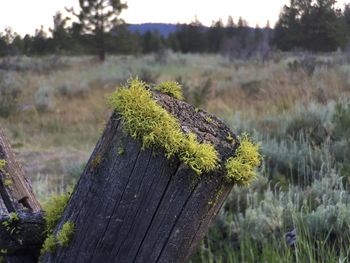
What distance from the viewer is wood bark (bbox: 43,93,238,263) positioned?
1398 millimetres

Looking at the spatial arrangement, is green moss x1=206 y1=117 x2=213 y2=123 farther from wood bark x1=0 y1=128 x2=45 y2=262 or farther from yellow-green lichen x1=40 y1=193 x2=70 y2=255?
wood bark x1=0 y1=128 x2=45 y2=262

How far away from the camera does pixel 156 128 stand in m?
1.40

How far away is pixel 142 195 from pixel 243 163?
278 mm

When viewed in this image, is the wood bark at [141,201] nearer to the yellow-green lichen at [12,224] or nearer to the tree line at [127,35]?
the yellow-green lichen at [12,224]

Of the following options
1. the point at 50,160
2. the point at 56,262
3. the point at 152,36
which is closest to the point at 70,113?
the point at 50,160

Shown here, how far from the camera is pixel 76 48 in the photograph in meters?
36.9

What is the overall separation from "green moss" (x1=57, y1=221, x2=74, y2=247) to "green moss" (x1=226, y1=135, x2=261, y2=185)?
462mm

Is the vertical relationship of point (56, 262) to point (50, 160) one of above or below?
above

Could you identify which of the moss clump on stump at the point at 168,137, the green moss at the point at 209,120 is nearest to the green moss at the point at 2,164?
the moss clump on stump at the point at 168,137

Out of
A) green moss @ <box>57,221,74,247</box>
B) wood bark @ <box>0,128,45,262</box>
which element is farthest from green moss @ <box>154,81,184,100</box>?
wood bark @ <box>0,128,45,262</box>

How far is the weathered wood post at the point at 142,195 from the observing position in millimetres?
1396

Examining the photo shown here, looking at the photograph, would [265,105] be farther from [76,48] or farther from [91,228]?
[76,48]

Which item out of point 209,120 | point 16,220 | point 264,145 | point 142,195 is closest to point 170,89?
point 209,120

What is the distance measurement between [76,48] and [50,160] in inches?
1128
